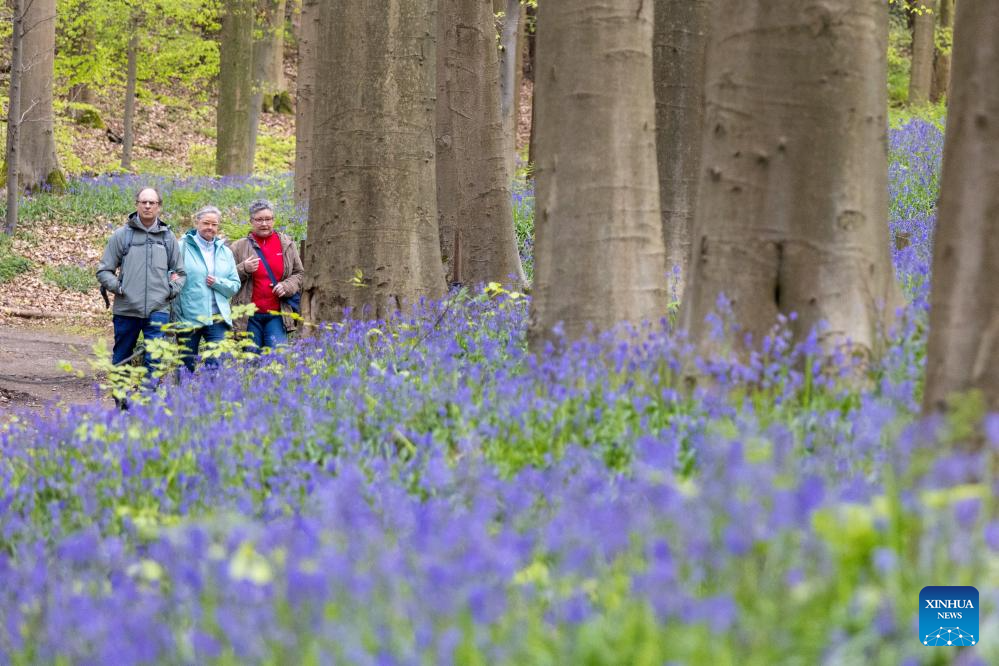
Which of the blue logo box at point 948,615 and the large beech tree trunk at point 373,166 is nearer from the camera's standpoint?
the blue logo box at point 948,615

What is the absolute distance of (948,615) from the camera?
2293 millimetres

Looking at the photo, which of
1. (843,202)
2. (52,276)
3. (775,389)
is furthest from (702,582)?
(52,276)

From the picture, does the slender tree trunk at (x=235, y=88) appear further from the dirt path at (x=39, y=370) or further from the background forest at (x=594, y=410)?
the background forest at (x=594, y=410)

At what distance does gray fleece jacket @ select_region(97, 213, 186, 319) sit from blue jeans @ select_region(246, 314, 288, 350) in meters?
0.72

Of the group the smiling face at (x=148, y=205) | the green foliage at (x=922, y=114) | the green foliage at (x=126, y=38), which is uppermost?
the green foliage at (x=126, y=38)

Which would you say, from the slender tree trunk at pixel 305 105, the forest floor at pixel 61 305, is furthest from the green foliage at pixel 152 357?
the slender tree trunk at pixel 305 105

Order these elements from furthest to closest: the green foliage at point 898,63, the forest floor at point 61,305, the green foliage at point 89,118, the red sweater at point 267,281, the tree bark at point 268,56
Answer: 1. the green foliage at point 898,63
2. the green foliage at point 89,118
3. the tree bark at point 268,56
4. the forest floor at point 61,305
5. the red sweater at point 267,281

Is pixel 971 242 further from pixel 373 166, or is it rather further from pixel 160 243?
pixel 160 243

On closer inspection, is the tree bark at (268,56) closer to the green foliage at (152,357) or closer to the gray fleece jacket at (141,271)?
the gray fleece jacket at (141,271)

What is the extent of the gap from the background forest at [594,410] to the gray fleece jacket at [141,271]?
138cm

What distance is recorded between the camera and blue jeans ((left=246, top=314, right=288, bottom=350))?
9.56 metres

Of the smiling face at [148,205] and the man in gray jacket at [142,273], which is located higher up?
the smiling face at [148,205]

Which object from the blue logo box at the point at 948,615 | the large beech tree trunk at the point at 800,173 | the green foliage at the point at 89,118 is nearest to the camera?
the blue logo box at the point at 948,615

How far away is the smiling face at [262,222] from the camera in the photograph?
947cm
